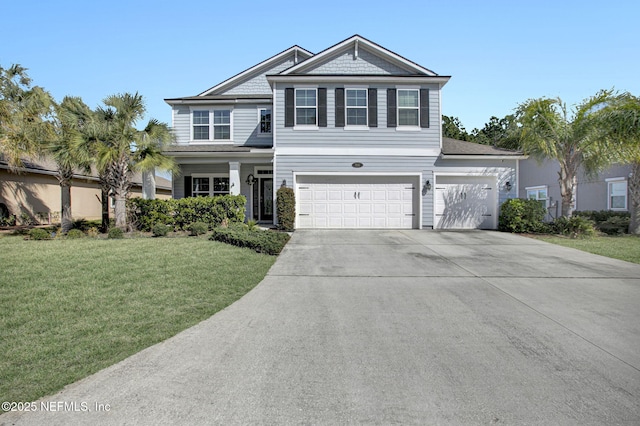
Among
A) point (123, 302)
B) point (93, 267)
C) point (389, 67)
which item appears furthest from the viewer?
point (389, 67)

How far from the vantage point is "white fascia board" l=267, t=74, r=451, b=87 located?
49.0ft

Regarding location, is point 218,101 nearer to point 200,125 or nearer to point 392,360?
point 200,125

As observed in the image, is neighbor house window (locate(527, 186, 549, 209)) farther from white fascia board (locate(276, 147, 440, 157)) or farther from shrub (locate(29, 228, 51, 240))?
shrub (locate(29, 228, 51, 240))

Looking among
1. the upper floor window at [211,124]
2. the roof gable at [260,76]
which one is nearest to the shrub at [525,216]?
the roof gable at [260,76]

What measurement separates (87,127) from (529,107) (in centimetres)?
1557

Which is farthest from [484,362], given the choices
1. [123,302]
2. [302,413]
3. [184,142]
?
[184,142]

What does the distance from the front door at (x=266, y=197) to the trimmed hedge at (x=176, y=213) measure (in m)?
4.08

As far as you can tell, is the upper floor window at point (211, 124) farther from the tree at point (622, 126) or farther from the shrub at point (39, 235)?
the tree at point (622, 126)

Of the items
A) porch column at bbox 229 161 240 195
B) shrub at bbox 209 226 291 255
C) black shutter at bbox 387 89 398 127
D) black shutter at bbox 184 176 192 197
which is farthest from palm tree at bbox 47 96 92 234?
black shutter at bbox 387 89 398 127

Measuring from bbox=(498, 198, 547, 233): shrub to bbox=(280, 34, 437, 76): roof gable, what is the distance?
21.3 feet

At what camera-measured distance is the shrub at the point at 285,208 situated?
14.3 m

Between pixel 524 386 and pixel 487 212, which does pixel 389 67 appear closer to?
pixel 487 212

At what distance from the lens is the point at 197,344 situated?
4145 mm

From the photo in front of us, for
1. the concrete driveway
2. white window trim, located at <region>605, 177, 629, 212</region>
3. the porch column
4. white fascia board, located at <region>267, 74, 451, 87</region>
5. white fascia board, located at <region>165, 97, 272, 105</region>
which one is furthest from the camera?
white window trim, located at <region>605, 177, 629, 212</region>
